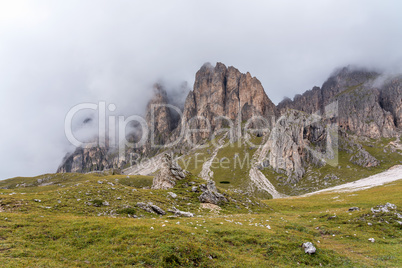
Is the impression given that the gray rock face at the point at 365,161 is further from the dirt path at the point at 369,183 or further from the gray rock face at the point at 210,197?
the gray rock face at the point at 210,197

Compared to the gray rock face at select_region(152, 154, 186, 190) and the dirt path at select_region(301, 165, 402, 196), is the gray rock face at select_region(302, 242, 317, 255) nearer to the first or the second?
the gray rock face at select_region(152, 154, 186, 190)

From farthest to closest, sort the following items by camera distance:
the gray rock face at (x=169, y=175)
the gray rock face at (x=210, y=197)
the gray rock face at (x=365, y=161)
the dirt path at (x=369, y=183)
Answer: the gray rock face at (x=365, y=161), the dirt path at (x=369, y=183), the gray rock face at (x=169, y=175), the gray rock face at (x=210, y=197)

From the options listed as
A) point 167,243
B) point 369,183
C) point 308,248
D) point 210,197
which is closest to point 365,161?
point 369,183

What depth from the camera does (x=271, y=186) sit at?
7180 inches

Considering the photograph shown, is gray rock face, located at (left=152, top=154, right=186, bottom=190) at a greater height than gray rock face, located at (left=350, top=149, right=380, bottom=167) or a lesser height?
greater

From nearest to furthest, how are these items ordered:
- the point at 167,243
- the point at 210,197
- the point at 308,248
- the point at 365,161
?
the point at 167,243 < the point at 308,248 < the point at 210,197 < the point at 365,161

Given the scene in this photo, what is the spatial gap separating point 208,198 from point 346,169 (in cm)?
19593

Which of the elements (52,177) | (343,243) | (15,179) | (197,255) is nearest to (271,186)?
(343,243)

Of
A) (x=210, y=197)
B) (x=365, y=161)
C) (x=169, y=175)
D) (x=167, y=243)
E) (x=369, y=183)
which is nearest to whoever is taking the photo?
(x=167, y=243)

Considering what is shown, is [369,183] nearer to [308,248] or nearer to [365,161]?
[365,161]

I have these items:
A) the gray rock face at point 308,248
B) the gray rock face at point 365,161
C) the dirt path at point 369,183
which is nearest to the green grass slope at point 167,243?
the gray rock face at point 308,248

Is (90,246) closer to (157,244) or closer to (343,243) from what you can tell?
(157,244)

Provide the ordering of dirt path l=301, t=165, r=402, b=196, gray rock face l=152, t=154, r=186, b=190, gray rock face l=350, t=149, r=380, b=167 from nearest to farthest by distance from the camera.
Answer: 1. gray rock face l=152, t=154, r=186, b=190
2. dirt path l=301, t=165, r=402, b=196
3. gray rock face l=350, t=149, r=380, b=167

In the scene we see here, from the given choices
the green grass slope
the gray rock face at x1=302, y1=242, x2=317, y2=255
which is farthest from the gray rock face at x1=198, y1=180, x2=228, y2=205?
the gray rock face at x1=302, y1=242, x2=317, y2=255
